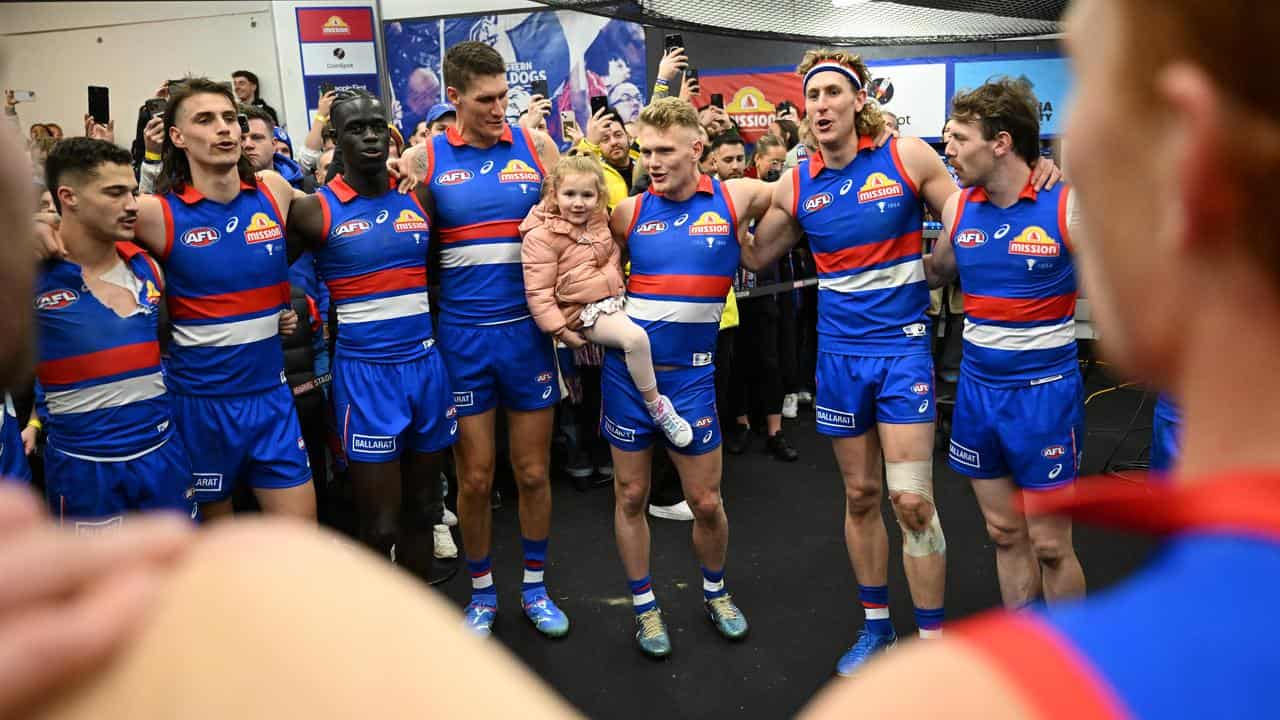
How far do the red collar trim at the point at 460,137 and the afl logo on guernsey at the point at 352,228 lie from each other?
59cm

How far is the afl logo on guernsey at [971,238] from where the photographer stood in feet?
10.5

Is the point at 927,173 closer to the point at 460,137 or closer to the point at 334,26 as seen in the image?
the point at 460,137

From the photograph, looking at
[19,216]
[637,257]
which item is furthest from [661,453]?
[19,216]

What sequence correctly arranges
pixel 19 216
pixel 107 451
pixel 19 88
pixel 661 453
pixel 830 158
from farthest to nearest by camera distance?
pixel 19 88, pixel 661 453, pixel 830 158, pixel 107 451, pixel 19 216

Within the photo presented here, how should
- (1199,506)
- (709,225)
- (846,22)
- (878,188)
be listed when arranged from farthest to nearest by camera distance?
(846,22) < (709,225) < (878,188) < (1199,506)

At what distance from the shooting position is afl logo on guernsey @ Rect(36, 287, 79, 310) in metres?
2.93

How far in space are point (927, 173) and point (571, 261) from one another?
4.79 ft

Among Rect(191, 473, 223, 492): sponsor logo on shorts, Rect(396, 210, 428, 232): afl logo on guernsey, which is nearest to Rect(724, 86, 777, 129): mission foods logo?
Rect(396, 210, 428, 232): afl logo on guernsey

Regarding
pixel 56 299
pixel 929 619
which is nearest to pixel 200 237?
pixel 56 299

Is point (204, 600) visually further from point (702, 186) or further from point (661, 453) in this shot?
point (661, 453)

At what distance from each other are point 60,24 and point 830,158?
37.8 feet

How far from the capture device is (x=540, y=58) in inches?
447

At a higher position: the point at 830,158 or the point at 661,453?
the point at 830,158

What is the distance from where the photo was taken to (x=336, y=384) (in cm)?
367
